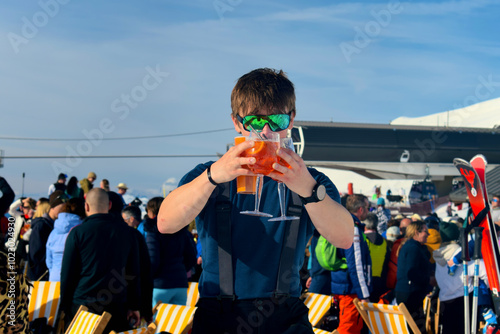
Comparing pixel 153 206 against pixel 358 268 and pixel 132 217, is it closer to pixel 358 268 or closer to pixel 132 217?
pixel 132 217

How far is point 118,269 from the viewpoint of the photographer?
480 centimetres

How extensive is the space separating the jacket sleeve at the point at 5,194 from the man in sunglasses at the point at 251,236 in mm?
2423

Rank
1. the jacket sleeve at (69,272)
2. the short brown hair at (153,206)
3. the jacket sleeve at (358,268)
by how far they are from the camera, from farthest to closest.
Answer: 1. the short brown hair at (153,206)
2. the jacket sleeve at (358,268)
3. the jacket sleeve at (69,272)

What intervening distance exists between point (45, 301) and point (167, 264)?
131 cm

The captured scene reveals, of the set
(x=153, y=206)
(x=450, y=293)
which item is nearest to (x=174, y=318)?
(x=153, y=206)

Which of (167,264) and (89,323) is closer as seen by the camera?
(89,323)

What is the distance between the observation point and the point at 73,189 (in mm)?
10930

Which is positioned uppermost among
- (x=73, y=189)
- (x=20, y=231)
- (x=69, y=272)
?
(x=73, y=189)

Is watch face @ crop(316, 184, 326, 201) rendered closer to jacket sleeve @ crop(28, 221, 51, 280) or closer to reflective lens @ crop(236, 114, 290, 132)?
reflective lens @ crop(236, 114, 290, 132)

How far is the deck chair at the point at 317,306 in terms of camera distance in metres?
5.12

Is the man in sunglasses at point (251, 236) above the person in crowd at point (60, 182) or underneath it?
underneath

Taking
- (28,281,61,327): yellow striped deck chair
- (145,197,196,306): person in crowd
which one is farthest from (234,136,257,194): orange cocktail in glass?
(145,197,196,306): person in crowd

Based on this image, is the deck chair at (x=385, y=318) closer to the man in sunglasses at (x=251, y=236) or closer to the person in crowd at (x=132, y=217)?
the man in sunglasses at (x=251, y=236)

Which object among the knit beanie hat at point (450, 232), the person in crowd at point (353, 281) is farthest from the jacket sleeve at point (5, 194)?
the knit beanie hat at point (450, 232)
